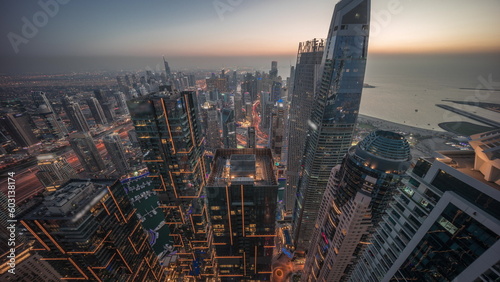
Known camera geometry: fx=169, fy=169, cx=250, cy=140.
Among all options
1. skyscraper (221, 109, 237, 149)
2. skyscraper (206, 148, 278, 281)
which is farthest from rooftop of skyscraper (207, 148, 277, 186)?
skyscraper (221, 109, 237, 149)

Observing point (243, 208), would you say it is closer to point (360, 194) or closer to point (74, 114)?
point (360, 194)

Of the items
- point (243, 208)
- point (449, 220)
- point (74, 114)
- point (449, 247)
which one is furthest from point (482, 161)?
point (74, 114)

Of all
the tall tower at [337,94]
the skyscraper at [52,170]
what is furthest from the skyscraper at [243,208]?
the skyscraper at [52,170]

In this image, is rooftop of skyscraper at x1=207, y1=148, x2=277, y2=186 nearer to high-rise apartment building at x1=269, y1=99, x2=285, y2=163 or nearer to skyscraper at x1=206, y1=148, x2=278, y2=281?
skyscraper at x1=206, y1=148, x2=278, y2=281

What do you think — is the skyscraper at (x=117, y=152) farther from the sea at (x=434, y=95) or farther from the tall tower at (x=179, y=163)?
the sea at (x=434, y=95)

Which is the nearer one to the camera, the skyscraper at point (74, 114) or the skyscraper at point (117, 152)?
the skyscraper at point (117, 152)

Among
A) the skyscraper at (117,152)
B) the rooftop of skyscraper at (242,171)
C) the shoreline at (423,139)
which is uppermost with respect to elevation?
the rooftop of skyscraper at (242,171)
